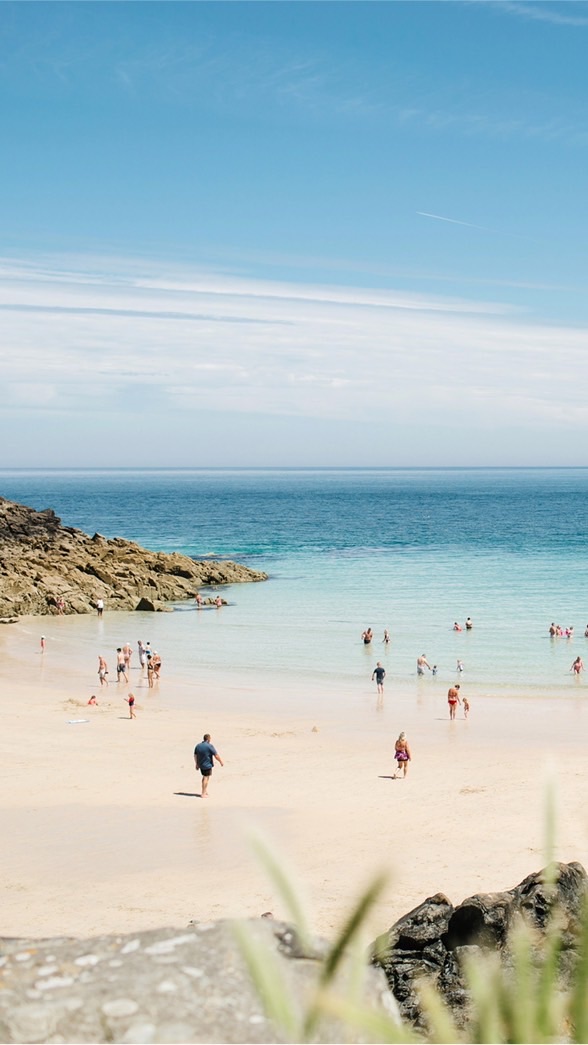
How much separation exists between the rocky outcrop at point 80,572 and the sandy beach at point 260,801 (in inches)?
761

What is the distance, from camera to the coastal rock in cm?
324

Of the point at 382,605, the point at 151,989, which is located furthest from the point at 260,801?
the point at 382,605

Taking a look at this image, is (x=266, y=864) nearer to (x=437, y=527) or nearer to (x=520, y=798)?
(x=520, y=798)

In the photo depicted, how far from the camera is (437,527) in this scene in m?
111

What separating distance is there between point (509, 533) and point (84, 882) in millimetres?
91470

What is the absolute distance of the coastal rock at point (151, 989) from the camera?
10.6 ft

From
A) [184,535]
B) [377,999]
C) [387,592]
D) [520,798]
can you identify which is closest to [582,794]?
[520,798]

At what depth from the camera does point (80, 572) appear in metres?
55.7

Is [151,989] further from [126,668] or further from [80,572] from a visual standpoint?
[80,572]

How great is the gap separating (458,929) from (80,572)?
161 feet

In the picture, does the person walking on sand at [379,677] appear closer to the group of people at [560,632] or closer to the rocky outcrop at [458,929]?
the group of people at [560,632]

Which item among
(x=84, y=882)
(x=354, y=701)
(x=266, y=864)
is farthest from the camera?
(x=354, y=701)

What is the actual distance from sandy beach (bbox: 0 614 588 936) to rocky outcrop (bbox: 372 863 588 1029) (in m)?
1.04

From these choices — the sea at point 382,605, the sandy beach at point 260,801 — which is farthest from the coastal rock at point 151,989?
the sea at point 382,605
